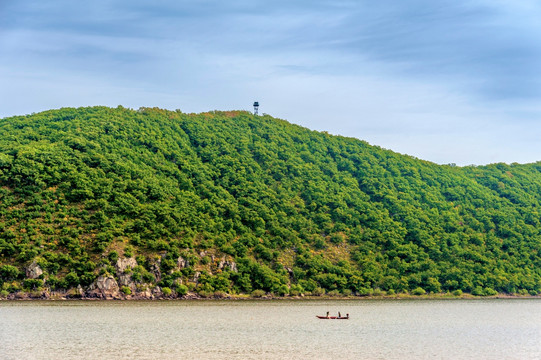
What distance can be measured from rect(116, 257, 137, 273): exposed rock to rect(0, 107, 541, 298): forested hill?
0.63 feet

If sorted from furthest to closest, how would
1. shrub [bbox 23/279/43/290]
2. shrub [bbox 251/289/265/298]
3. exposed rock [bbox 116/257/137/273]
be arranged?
1. shrub [bbox 251/289/265/298]
2. exposed rock [bbox 116/257/137/273]
3. shrub [bbox 23/279/43/290]

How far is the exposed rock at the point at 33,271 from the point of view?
90.5 m

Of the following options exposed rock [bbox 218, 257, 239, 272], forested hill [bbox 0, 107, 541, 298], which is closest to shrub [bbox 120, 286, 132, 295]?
forested hill [bbox 0, 107, 541, 298]

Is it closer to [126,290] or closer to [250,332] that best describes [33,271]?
[126,290]

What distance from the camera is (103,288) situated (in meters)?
93.8

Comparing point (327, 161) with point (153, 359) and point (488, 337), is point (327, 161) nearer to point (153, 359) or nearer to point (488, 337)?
point (488, 337)

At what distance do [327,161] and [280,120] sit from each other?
27.7 m

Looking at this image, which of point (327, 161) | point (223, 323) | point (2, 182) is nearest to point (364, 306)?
point (223, 323)

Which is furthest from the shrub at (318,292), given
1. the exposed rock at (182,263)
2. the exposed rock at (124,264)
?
the exposed rock at (124,264)

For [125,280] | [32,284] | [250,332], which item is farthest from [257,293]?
[250,332]

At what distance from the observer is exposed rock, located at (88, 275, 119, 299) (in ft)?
307

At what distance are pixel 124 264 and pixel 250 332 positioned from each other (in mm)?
43511

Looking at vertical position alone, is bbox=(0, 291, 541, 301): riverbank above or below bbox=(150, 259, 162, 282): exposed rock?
below

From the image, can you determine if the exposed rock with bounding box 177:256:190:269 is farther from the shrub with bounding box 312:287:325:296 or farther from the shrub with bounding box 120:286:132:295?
the shrub with bounding box 312:287:325:296
